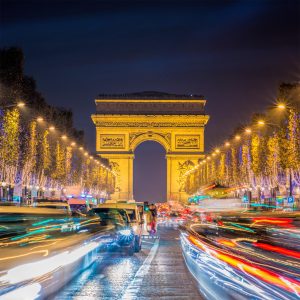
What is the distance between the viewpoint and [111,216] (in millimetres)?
22062

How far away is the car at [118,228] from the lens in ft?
67.9

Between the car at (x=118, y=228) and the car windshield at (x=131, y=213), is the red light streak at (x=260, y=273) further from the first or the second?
the car windshield at (x=131, y=213)

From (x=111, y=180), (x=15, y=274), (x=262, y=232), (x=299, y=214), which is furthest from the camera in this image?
(x=111, y=180)

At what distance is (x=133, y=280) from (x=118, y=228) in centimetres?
559

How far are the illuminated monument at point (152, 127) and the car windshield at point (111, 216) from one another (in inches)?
3854

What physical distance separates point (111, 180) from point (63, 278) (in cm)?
10495

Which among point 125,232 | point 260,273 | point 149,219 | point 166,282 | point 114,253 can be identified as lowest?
point 166,282

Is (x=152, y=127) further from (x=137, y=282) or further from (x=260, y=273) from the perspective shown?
(x=260, y=273)

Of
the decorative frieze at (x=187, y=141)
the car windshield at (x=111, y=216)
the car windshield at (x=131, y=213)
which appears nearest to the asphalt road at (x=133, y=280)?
the car windshield at (x=111, y=216)

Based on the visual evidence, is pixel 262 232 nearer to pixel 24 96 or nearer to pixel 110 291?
pixel 110 291

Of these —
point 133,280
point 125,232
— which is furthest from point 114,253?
point 133,280

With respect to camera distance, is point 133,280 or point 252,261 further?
point 133,280

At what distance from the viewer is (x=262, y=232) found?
22812 mm

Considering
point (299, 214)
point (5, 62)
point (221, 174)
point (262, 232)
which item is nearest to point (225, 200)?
point (262, 232)
